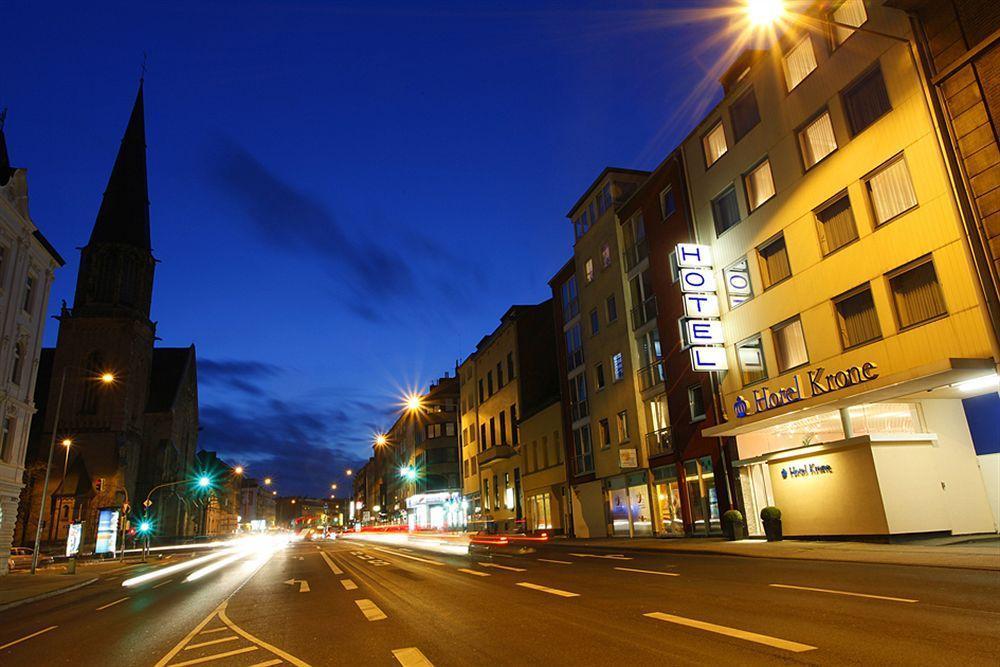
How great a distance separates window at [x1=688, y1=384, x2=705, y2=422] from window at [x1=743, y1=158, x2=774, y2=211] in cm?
816

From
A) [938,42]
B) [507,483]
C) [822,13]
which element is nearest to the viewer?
[938,42]

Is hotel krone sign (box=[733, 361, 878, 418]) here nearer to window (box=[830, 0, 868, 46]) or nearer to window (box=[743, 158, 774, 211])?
window (box=[743, 158, 774, 211])

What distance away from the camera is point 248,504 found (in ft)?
649

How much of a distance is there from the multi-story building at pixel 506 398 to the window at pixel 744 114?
23.7m

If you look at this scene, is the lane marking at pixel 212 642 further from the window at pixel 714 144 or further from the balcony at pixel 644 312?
the balcony at pixel 644 312

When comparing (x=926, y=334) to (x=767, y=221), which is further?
(x=767, y=221)

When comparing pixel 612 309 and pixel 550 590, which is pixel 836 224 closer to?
pixel 612 309

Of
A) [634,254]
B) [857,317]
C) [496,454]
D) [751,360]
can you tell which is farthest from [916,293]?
[496,454]

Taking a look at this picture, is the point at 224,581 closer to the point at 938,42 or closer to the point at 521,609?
the point at 521,609

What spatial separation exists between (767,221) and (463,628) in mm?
20511

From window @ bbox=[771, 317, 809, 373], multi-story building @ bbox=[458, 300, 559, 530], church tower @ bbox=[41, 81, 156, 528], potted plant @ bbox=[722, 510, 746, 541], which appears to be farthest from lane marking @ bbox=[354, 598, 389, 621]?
church tower @ bbox=[41, 81, 156, 528]

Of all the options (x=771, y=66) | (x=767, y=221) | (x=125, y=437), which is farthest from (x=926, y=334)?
(x=125, y=437)

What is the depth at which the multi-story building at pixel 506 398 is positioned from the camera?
4906 cm

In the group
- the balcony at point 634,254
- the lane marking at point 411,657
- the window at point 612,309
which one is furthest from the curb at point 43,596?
the balcony at point 634,254
